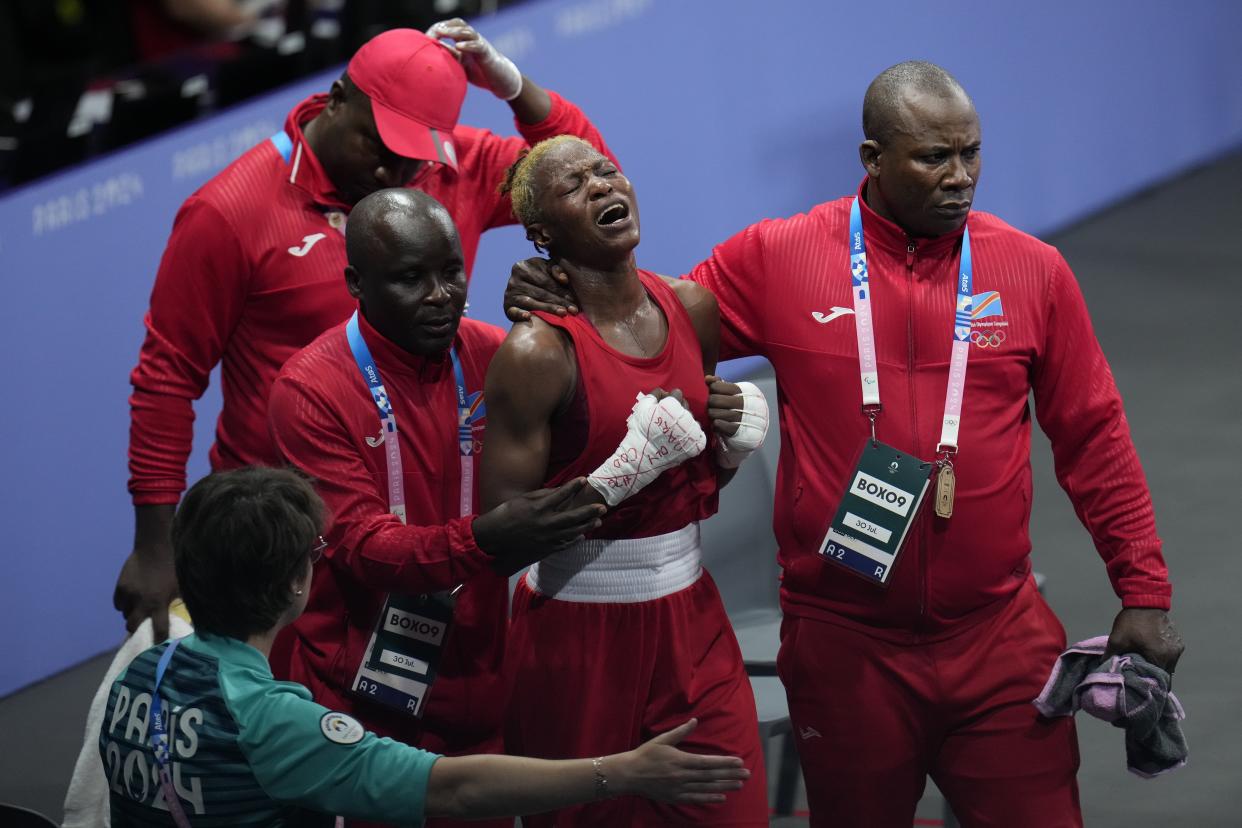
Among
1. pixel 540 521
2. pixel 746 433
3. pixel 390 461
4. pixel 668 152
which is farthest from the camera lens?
pixel 668 152

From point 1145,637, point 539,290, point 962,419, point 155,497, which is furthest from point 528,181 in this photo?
point 1145,637

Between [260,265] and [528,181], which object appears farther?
[260,265]

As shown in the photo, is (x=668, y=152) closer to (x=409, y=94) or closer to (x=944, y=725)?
(x=409, y=94)

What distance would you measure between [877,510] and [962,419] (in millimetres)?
240

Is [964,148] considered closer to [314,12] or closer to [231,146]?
[231,146]

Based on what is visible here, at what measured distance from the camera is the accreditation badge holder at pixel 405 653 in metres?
3.37

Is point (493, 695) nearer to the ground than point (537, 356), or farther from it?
nearer to the ground

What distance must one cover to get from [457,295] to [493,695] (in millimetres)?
755

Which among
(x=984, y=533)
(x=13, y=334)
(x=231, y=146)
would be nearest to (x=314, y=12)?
(x=231, y=146)

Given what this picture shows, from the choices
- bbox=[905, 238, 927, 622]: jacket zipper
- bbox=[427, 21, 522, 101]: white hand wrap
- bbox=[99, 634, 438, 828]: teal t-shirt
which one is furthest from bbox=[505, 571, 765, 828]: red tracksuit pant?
bbox=[427, 21, 522, 101]: white hand wrap

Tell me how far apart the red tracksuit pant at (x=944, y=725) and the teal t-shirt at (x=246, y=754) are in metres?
1.03

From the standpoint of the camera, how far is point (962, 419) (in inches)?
135

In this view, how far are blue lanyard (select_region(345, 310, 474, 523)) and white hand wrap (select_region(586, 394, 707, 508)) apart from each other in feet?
1.30

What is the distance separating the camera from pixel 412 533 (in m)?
3.22
